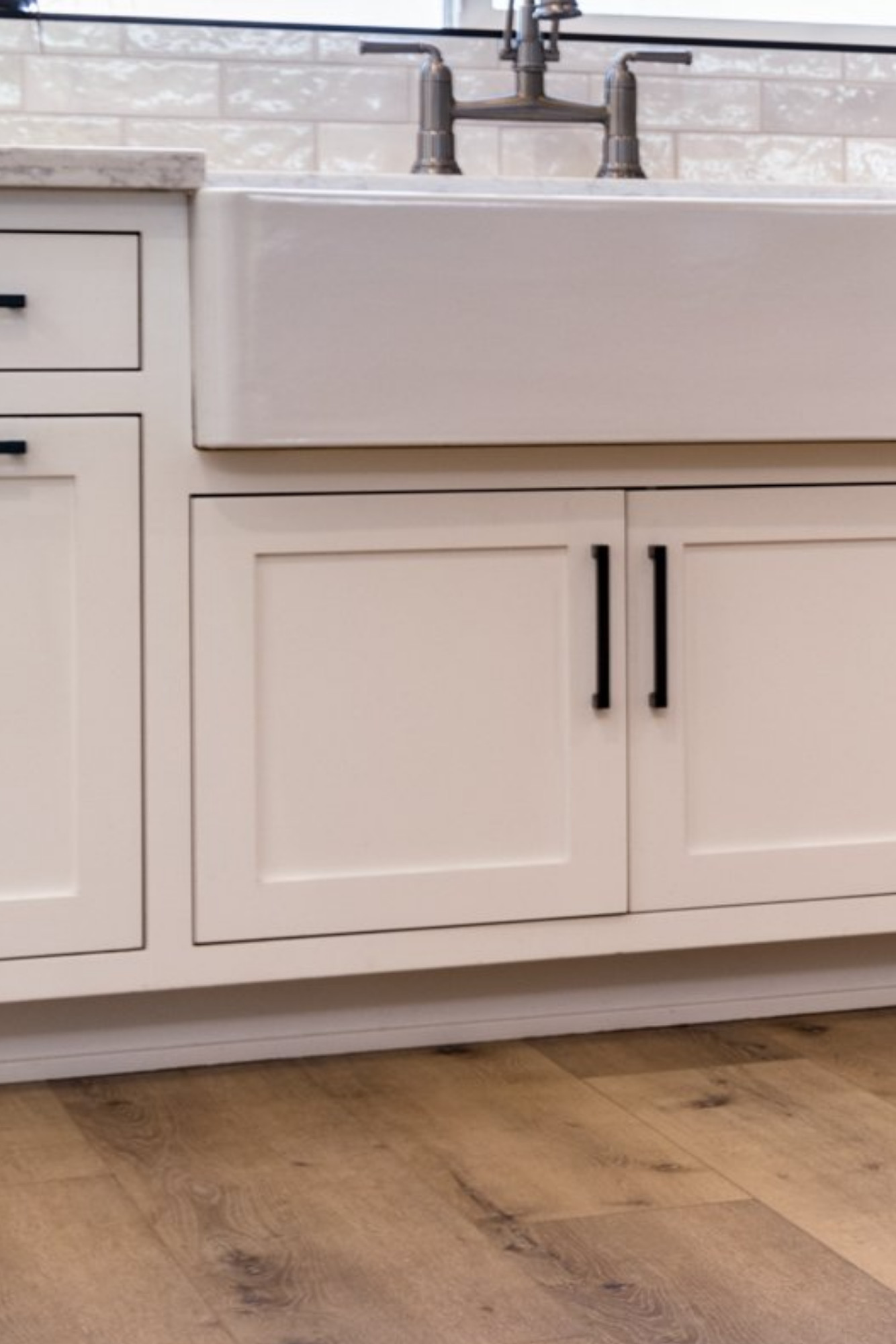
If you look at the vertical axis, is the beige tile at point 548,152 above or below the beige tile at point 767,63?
below

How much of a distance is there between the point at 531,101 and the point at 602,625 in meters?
0.74

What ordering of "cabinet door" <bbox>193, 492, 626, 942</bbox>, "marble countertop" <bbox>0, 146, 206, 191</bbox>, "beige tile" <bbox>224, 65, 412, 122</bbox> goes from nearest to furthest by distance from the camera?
1. "marble countertop" <bbox>0, 146, 206, 191</bbox>
2. "cabinet door" <bbox>193, 492, 626, 942</bbox>
3. "beige tile" <bbox>224, 65, 412, 122</bbox>

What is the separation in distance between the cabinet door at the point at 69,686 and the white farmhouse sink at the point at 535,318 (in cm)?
12

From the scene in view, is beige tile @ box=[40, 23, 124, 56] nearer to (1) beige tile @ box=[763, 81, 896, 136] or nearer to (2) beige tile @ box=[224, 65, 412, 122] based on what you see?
(2) beige tile @ box=[224, 65, 412, 122]

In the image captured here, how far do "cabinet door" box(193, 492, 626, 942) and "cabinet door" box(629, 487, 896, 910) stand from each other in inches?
1.7

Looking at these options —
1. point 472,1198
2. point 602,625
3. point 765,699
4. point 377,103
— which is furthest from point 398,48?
point 472,1198

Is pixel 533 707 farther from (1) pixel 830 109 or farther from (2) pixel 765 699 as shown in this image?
(1) pixel 830 109

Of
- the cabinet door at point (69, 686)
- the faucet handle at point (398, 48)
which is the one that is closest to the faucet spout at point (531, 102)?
the faucet handle at point (398, 48)

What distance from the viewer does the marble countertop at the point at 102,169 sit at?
1.78 m

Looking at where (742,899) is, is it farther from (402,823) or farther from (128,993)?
(128,993)

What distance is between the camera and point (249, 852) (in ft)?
6.27

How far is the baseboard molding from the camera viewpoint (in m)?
1.96

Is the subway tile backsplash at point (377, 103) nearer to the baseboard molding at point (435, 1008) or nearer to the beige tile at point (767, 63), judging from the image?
the beige tile at point (767, 63)

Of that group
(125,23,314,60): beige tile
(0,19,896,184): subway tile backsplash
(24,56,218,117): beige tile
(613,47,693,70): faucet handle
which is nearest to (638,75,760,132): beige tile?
(0,19,896,184): subway tile backsplash
